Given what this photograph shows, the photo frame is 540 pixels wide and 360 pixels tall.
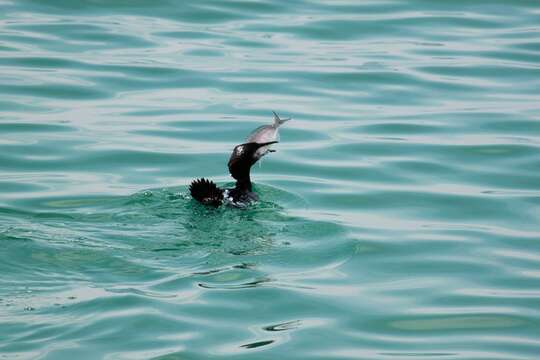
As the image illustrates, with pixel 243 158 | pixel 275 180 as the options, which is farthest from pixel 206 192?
pixel 275 180

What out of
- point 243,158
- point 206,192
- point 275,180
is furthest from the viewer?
point 275,180

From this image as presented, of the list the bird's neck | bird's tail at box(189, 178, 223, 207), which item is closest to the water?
bird's tail at box(189, 178, 223, 207)

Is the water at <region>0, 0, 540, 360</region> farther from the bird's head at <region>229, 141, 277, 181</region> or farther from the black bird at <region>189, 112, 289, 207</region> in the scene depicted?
the bird's head at <region>229, 141, 277, 181</region>

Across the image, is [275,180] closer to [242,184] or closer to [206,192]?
[242,184]

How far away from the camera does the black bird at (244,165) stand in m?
8.36

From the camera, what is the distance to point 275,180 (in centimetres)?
995

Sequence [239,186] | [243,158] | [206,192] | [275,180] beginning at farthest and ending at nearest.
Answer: [275,180], [239,186], [243,158], [206,192]

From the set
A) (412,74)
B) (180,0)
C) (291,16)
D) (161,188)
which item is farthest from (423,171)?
(180,0)

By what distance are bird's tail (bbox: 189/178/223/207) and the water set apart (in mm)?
125

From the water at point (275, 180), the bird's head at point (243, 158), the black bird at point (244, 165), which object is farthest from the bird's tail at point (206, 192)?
the bird's head at point (243, 158)

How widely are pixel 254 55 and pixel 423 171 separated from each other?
193 inches

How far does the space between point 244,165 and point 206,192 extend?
2.05 ft

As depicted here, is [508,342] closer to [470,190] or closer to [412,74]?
[470,190]

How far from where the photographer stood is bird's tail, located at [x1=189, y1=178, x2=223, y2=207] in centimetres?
817
